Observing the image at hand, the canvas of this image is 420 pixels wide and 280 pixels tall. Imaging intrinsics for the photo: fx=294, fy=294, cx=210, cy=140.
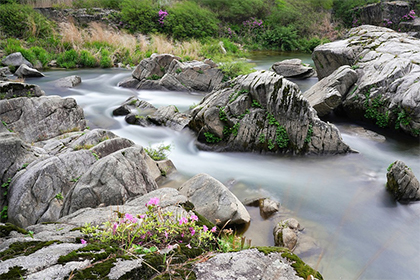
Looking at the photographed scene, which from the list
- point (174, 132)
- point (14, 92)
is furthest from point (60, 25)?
point (174, 132)

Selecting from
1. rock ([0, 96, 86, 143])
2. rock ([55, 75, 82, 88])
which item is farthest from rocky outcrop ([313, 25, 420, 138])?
rock ([55, 75, 82, 88])

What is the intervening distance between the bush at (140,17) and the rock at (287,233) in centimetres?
2465

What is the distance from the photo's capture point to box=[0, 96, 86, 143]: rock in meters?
8.01

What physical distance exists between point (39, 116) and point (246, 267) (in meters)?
8.23

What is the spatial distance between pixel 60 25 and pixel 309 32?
2482cm

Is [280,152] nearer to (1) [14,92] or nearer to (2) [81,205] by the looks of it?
(2) [81,205]

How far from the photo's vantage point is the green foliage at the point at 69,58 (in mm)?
18453

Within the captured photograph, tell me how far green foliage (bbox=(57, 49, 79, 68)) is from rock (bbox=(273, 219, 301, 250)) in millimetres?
17581

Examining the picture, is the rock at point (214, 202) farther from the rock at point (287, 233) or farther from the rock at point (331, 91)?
the rock at point (331, 91)

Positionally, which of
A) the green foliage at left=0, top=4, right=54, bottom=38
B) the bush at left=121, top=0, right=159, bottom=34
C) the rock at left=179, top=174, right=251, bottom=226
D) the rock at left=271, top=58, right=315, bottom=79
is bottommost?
the rock at left=179, top=174, right=251, bottom=226

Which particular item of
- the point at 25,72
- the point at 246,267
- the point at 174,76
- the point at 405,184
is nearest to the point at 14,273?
the point at 246,267

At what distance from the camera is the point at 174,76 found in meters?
14.9

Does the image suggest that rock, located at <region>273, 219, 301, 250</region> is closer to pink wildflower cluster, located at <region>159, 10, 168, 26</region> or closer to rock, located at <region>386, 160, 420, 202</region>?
rock, located at <region>386, 160, 420, 202</region>

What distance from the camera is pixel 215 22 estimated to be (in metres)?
31.0
